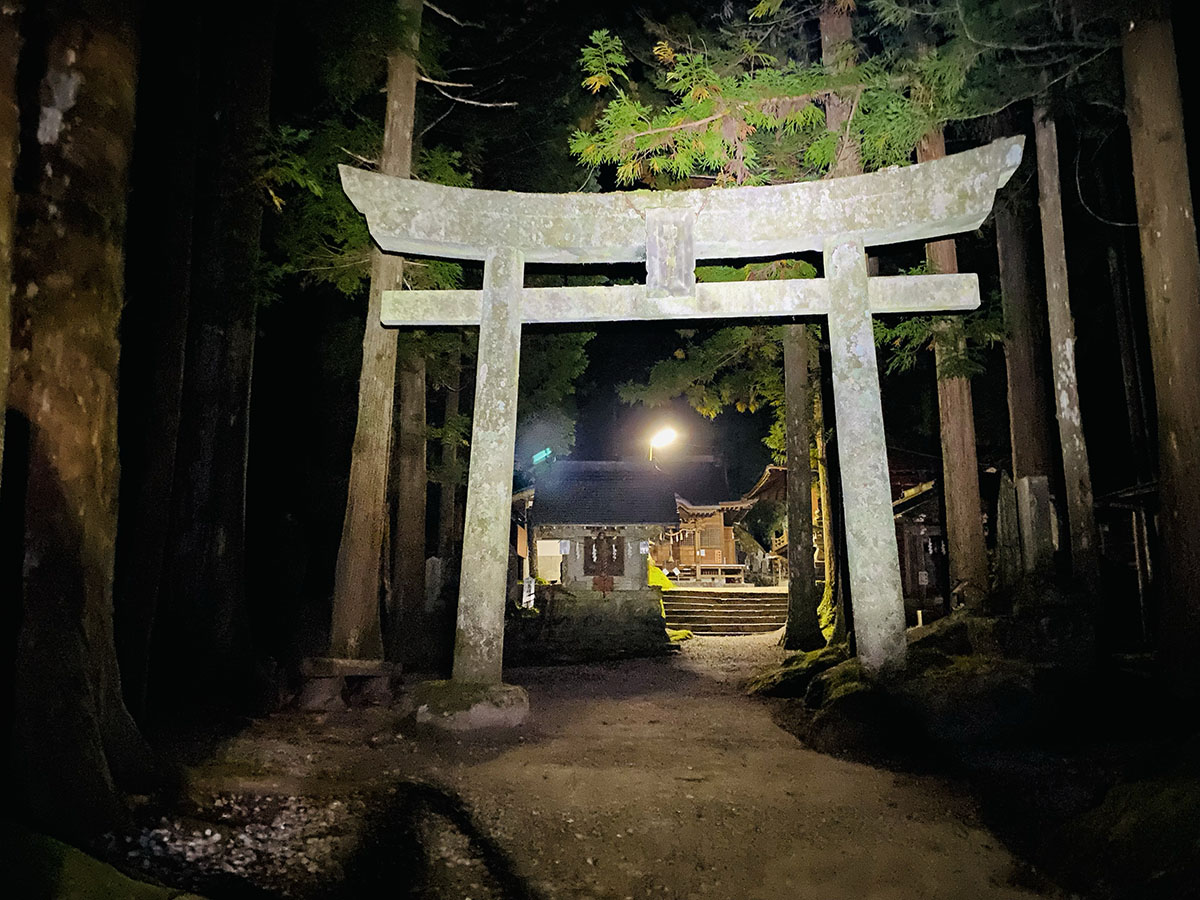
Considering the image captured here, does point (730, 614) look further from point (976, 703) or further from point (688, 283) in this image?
point (688, 283)

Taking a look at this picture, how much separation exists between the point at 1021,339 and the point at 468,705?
9.14m

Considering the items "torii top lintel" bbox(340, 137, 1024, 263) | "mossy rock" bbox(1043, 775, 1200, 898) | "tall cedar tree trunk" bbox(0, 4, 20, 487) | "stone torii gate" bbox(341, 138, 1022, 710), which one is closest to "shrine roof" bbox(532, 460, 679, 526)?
"stone torii gate" bbox(341, 138, 1022, 710)

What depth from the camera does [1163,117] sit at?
6762mm

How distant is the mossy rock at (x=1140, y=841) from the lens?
11.2ft

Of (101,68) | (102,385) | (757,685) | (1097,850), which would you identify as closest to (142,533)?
(102,385)

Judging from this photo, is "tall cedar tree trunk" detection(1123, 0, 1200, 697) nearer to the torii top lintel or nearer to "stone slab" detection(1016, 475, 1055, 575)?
the torii top lintel

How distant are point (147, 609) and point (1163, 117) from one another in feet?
34.4

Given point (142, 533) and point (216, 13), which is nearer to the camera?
point (142, 533)

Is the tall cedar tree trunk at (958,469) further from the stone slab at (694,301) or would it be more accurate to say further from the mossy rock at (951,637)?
the stone slab at (694,301)

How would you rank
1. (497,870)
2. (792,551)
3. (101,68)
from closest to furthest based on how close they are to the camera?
(497,870), (101,68), (792,551)

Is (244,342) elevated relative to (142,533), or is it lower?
elevated

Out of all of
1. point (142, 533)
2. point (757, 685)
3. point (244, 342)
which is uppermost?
point (244, 342)

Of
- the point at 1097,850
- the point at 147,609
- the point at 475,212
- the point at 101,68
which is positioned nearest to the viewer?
the point at 1097,850

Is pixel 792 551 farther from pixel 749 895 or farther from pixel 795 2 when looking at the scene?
pixel 749 895
